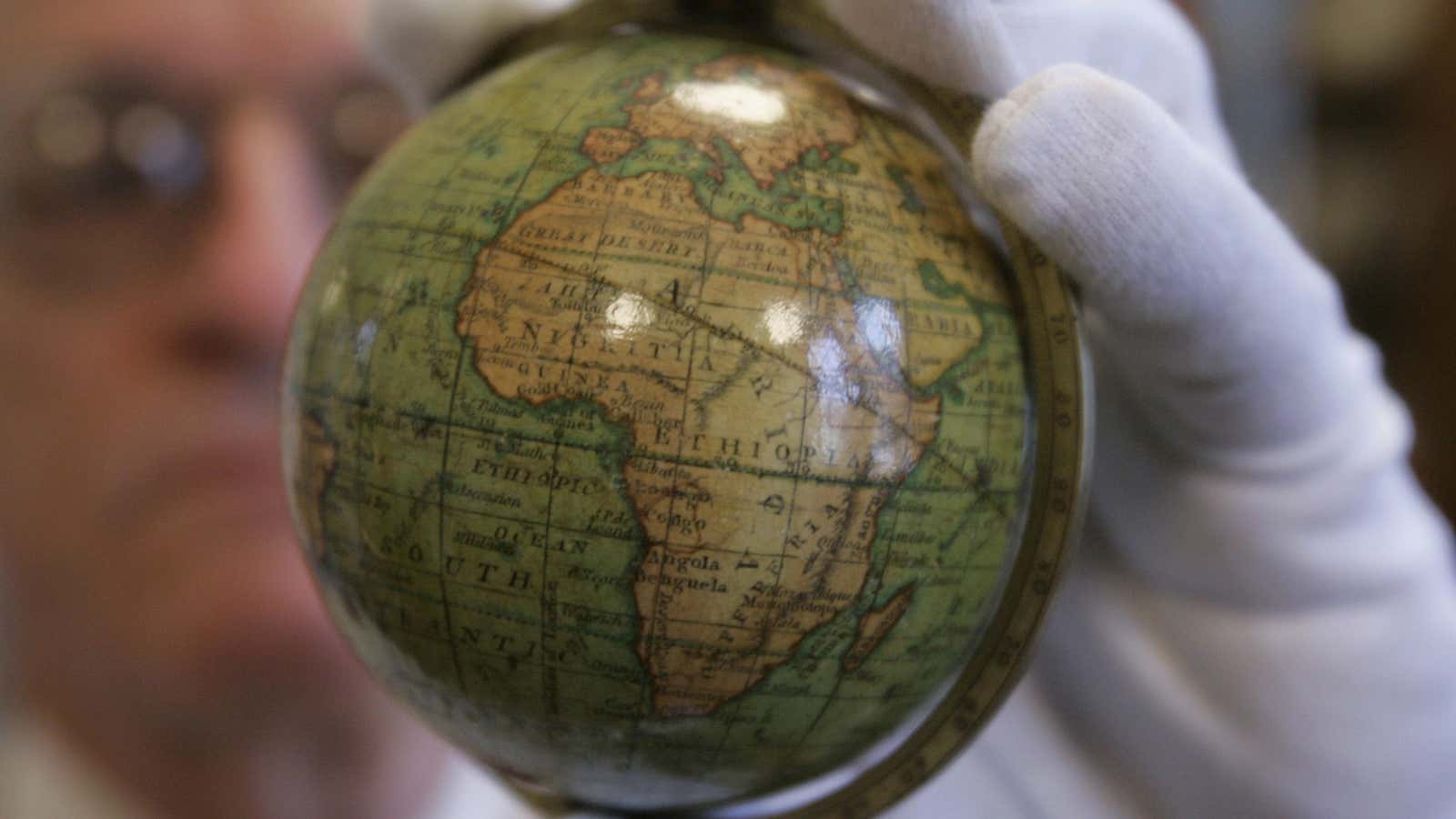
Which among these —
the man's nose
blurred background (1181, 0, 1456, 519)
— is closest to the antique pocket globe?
the man's nose

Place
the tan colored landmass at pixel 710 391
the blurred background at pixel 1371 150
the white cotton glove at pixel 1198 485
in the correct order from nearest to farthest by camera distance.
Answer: the tan colored landmass at pixel 710 391 < the white cotton glove at pixel 1198 485 < the blurred background at pixel 1371 150

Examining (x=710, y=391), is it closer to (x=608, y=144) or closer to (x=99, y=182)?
(x=608, y=144)

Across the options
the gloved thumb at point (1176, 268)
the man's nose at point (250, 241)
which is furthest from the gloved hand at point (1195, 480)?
the man's nose at point (250, 241)

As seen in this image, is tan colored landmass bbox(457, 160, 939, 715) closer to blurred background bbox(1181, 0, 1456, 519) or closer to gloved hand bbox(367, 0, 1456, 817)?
gloved hand bbox(367, 0, 1456, 817)

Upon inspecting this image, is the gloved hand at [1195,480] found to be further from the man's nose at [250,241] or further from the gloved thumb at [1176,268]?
the man's nose at [250,241]

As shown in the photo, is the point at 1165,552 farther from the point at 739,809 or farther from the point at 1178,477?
the point at 739,809

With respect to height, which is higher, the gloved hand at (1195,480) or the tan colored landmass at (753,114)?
the tan colored landmass at (753,114)

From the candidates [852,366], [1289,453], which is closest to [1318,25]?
[1289,453]
